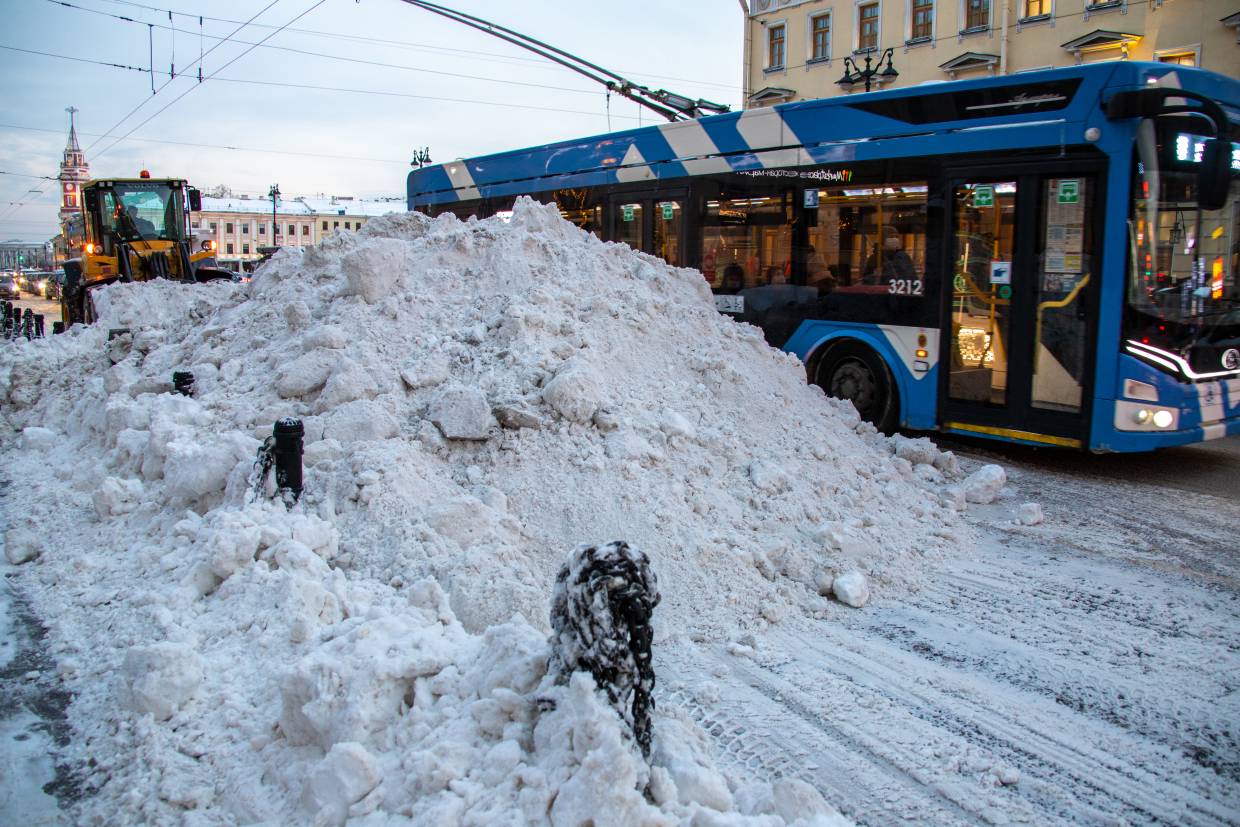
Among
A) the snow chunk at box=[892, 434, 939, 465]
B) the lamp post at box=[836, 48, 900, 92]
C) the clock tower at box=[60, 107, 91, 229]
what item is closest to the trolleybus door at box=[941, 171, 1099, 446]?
the snow chunk at box=[892, 434, 939, 465]

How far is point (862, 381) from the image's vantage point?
9.38 metres

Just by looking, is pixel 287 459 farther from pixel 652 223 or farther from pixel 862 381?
pixel 652 223

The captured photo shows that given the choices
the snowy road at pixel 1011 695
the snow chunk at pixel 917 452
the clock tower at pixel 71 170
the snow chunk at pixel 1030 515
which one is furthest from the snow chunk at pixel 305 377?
the clock tower at pixel 71 170

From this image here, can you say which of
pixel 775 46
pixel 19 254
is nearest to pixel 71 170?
pixel 775 46

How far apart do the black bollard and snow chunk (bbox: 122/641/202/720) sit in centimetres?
149

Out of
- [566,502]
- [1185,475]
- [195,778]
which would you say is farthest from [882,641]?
[1185,475]

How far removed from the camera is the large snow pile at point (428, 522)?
3039 millimetres

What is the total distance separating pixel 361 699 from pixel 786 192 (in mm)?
8076

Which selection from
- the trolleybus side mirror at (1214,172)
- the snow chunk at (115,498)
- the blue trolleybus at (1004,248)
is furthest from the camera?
the blue trolleybus at (1004,248)

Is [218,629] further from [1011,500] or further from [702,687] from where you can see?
[1011,500]

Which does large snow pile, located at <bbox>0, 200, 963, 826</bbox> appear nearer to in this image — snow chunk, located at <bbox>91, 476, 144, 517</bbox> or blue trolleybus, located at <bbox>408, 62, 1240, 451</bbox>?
snow chunk, located at <bbox>91, 476, 144, 517</bbox>

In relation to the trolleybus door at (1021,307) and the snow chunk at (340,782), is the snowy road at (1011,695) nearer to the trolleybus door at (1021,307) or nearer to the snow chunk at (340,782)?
the snow chunk at (340,782)

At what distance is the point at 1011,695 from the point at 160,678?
3.66 metres

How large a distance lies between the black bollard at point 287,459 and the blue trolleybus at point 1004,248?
6.08 meters
